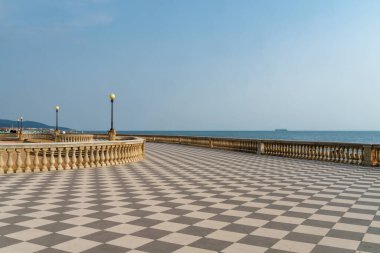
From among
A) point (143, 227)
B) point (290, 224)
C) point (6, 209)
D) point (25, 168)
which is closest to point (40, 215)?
point (6, 209)

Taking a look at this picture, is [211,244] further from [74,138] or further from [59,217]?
[74,138]

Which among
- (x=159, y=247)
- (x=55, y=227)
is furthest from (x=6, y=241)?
(x=159, y=247)

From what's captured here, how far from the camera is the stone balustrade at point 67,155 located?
13.6 m

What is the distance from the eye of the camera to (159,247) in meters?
5.23

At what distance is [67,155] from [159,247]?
10176 mm

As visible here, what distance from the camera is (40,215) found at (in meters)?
7.16

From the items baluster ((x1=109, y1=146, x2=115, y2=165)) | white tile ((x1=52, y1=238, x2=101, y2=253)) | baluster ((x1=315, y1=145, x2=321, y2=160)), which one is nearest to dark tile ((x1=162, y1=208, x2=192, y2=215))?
white tile ((x1=52, y1=238, x2=101, y2=253))

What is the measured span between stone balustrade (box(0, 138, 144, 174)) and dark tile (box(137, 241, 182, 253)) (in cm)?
988

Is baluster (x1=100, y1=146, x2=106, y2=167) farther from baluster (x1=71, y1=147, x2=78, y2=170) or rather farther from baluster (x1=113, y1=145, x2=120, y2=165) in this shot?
baluster (x1=71, y1=147, x2=78, y2=170)

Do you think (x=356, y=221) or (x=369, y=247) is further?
(x=356, y=221)

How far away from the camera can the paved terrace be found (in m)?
5.41

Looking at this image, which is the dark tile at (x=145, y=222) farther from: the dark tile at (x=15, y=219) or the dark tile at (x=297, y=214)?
the dark tile at (x=297, y=214)

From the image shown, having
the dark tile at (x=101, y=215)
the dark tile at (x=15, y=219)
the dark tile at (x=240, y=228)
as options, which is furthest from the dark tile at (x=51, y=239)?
the dark tile at (x=240, y=228)

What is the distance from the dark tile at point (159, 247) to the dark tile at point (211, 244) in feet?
0.95
